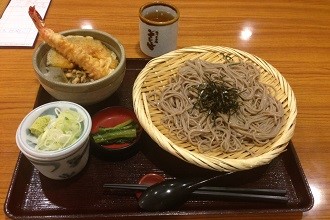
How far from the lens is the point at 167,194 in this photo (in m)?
1.17

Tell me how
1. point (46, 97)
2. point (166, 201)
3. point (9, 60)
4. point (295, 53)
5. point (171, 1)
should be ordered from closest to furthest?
point (166, 201), point (46, 97), point (9, 60), point (295, 53), point (171, 1)

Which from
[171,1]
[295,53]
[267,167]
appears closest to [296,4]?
[295,53]

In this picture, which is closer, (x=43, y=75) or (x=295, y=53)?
(x=43, y=75)

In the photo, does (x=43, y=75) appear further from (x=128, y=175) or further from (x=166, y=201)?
(x=166, y=201)

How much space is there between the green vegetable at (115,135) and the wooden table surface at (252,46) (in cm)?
37

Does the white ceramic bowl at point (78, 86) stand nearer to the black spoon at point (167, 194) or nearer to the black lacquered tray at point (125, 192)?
the black lacquered tray at point (125, 192)

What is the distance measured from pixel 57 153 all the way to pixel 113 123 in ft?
1.28

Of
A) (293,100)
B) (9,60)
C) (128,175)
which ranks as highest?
(293,100)

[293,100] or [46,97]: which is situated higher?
[293,100]

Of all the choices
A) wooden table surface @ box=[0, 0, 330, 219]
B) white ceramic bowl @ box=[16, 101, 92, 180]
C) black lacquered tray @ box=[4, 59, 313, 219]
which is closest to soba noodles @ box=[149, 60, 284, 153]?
black lacquered tray @ box=[4, 59, 313, 219]

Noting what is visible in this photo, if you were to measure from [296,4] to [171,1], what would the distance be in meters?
0.91

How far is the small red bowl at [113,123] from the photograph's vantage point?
1.32 metres

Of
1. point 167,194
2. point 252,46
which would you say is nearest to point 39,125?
point 167,194

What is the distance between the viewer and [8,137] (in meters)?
1.46
